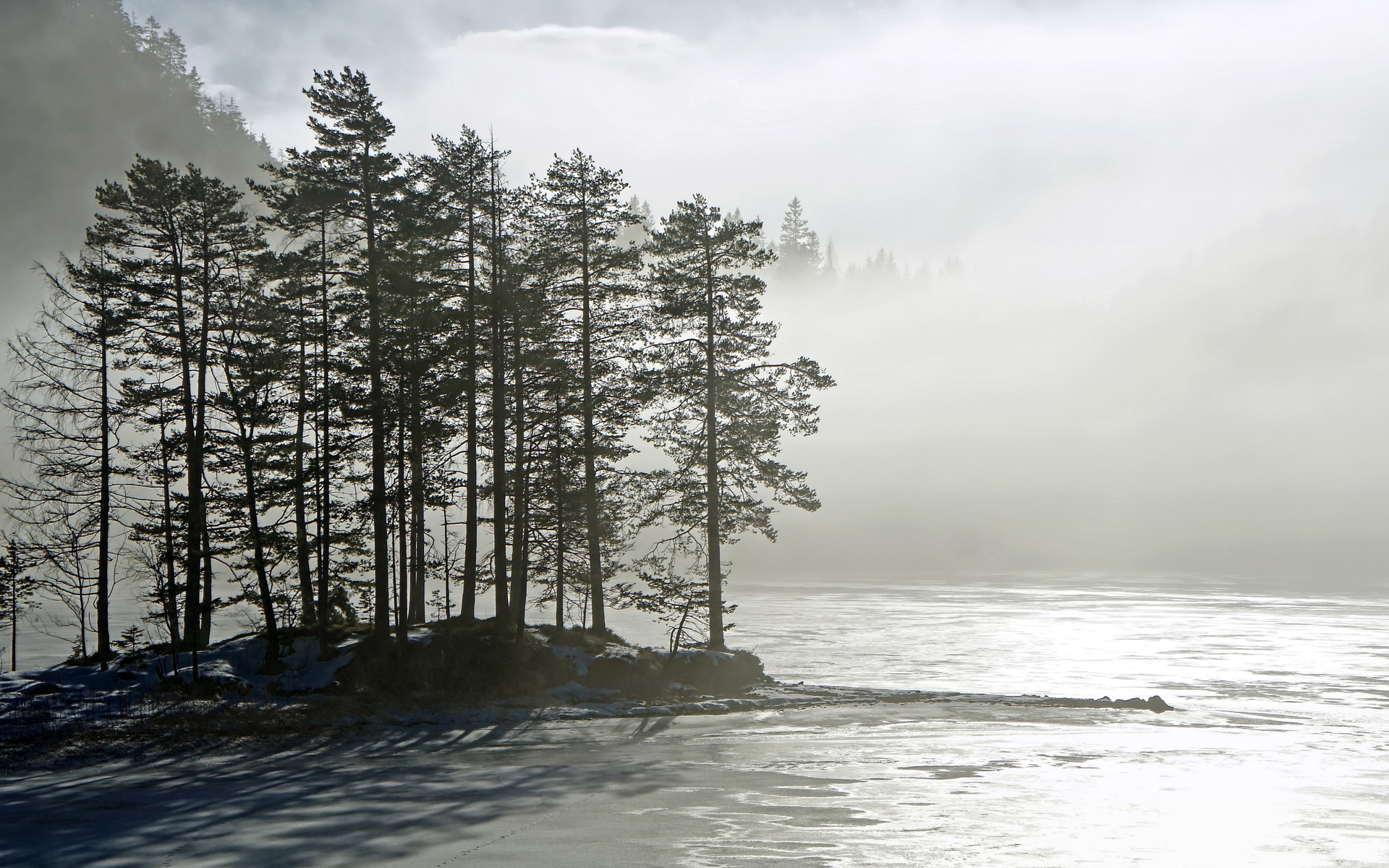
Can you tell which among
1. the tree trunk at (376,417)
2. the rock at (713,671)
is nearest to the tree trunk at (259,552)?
the tree trunk at (376,417)

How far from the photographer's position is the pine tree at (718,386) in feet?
107

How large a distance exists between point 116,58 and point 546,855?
541ft

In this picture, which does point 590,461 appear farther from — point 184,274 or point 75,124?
point 75,124

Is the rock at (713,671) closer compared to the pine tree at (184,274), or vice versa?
the pine tree at (184,274)

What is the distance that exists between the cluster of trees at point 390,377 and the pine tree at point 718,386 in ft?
0.33

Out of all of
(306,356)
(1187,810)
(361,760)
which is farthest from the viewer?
(306,356)

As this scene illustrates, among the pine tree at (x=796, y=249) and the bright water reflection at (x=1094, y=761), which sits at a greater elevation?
the pine tree at (x=796, y=249)

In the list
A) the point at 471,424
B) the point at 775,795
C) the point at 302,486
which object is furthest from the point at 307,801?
the point at 471,424

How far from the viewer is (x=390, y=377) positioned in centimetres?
2836

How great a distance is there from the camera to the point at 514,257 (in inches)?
1261

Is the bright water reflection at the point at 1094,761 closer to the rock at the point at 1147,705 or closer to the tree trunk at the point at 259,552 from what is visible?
the rock at the point at 1147,705

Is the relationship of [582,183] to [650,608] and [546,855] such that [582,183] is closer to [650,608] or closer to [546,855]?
[650,608]

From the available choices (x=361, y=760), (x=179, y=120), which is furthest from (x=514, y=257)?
(x=179, y=120)

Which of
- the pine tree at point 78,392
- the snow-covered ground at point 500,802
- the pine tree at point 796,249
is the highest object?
the pine tree at point 796,249
